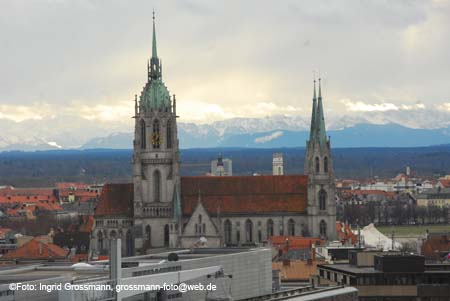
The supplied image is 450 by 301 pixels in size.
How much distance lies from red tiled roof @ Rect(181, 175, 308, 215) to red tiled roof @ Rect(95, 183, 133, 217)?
18.9 ft

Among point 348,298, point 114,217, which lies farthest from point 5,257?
point 348,298

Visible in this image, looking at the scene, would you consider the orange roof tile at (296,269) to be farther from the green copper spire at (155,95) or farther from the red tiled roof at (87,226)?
the red tiled roof at (87,226)

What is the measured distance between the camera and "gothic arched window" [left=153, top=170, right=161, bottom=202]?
142 m

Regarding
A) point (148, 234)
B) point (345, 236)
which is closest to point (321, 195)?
point (345, 236)

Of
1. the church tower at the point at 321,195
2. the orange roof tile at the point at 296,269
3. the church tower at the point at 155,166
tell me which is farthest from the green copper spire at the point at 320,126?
the orange roof tile at the point at 296,269

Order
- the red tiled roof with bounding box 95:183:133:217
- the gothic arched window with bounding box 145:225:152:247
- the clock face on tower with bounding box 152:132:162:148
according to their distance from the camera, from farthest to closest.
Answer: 1. the red tiled roof with bounding box 95:183:133:217
2. the clock face on tower with bounding box 152:132:162:148
3. the gothic arched window with bounding box 145:225:152:247

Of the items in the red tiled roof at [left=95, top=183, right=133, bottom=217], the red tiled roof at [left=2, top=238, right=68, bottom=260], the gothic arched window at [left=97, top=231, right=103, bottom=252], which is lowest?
the red tiled roof at [left=2, top=238, right=68, bottom=260]

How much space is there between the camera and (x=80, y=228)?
174250 mm

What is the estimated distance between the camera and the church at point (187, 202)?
463ft

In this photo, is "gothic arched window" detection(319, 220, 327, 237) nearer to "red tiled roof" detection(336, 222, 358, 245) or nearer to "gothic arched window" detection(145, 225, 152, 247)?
"red tiled roof" detection(336, 222, 358, 245)

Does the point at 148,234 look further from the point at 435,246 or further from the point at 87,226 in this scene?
the point at 87,226

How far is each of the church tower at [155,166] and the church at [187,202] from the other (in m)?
0.10

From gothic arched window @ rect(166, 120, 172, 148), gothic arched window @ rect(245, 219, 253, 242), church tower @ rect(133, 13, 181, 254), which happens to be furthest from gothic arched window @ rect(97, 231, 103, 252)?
gothic arched window @ rect(245, 219, 253, 242)

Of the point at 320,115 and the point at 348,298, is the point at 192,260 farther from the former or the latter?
the point at 320,115
